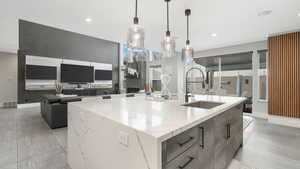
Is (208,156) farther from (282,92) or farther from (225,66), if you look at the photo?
(225,66)

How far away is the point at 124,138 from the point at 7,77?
27.7 ft

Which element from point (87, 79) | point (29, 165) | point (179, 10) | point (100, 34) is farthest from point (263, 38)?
point (87, 79)

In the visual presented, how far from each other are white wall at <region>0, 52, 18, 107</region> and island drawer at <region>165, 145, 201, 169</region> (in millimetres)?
8688

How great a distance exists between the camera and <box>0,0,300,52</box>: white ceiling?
270 cm

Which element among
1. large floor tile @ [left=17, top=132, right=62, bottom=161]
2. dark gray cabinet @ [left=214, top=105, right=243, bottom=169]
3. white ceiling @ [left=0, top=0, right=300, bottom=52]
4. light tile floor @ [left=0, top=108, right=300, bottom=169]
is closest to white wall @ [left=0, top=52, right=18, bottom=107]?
white ceiling @ [left=0, top=0, right=300, bottom=52]

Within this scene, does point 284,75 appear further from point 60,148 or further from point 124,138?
point 60,148

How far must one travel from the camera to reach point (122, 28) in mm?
4000

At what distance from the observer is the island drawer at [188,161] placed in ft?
2.83

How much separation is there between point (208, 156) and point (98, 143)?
1.03 metres

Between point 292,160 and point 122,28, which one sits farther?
point 122,28

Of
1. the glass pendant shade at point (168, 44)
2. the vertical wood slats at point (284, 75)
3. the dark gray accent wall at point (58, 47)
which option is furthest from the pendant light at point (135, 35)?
the dark gray accent wall at point (58, 47)

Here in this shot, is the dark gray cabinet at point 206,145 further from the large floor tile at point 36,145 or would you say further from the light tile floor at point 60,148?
the large floor tile at point 36,145

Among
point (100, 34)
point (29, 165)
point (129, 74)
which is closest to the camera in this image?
point (29, 165)

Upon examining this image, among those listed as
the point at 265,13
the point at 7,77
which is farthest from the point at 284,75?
the point at 7,77
